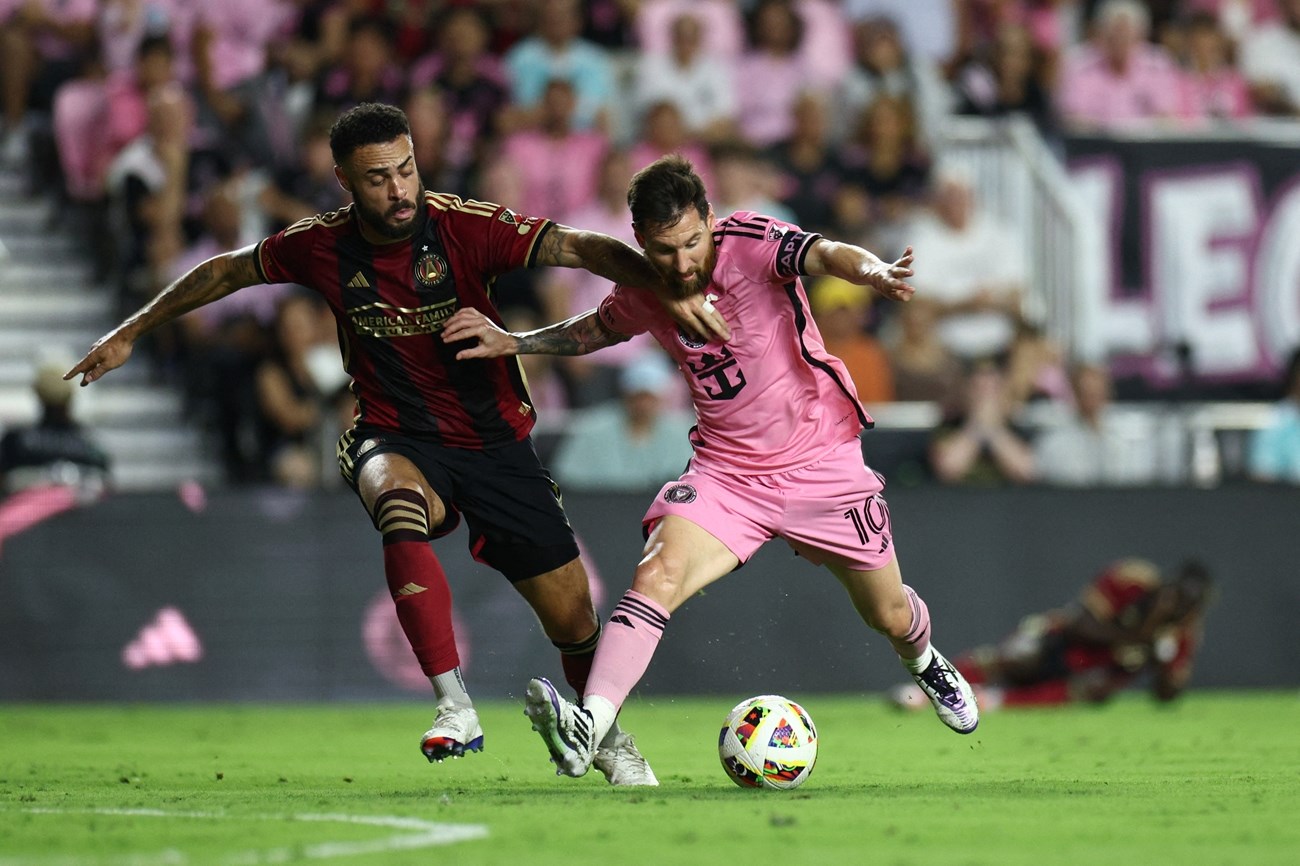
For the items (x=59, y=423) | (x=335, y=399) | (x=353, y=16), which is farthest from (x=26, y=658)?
(x=353, y=16)

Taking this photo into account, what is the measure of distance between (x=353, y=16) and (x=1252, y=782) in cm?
1072

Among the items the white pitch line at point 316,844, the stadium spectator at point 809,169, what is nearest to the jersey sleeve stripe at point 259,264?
the white pitch line at point 316,844

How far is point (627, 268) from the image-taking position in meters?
7.52

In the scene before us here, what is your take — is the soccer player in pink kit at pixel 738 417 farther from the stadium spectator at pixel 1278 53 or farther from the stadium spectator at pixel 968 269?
the stadium spectator at pixel 1278 53

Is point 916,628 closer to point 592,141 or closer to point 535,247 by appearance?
point 535,247

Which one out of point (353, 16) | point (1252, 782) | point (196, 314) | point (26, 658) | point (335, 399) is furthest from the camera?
point (353, 16)

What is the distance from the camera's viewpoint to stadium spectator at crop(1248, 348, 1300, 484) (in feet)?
47.2

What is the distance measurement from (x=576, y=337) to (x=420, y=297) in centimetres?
64

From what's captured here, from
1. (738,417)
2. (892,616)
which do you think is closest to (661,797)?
(892,616)

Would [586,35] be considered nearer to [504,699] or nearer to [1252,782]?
[504,699]

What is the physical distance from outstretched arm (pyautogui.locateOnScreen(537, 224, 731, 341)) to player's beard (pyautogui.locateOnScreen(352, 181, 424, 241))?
505 millimetres

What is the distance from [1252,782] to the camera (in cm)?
760

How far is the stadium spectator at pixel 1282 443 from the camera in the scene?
1438 centimetres

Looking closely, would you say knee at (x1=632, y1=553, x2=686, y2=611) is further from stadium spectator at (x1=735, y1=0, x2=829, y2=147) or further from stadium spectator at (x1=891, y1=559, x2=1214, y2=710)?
stadium spectator at (x1=735, y1=0, x2=829, y2=147)
